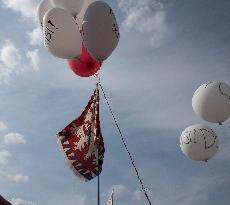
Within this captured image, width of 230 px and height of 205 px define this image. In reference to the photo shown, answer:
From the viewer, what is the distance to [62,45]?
268 inches

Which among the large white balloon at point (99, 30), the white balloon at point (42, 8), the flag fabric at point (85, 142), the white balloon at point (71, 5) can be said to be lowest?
the flag fabric at point (85, 142)

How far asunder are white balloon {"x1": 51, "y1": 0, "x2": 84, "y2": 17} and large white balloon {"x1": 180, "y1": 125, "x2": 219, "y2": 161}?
506 centimetres

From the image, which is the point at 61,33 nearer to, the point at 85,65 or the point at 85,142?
the point at 85,65

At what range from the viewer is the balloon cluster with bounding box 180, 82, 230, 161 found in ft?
30.7

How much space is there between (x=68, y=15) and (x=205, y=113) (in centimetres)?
447

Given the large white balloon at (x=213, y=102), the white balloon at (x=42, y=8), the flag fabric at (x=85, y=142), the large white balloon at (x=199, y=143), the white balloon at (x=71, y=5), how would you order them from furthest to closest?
1. the large white balloon at (x=199, y=143)
2. the large white balloon at (x=213, y=102)
3. the flag fabric at (x=85, y=142)
4. the white balloon at (x=42, y=8)
5. the white balloon at (x=71, y=5)

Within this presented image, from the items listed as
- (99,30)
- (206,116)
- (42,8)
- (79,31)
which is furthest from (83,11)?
(206,116)

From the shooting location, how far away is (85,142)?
794 cm

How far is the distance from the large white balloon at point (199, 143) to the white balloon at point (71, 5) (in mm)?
5062

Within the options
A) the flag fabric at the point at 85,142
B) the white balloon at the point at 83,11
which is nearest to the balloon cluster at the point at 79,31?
the white balloon at the point at 83,11

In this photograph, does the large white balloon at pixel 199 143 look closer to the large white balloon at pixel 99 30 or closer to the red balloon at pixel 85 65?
the red balloon at pixel 85 65

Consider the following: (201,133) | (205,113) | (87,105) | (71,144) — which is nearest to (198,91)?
(205,113)

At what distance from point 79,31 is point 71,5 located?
59 centimetres

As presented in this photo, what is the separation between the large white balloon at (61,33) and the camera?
670cm
